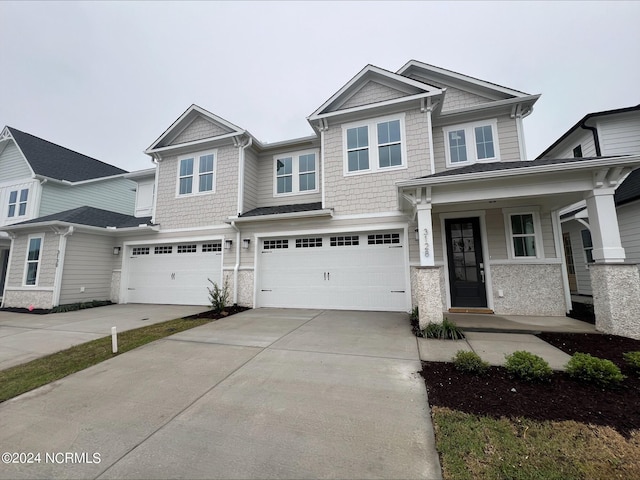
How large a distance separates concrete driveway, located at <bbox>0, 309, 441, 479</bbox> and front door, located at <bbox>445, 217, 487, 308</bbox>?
11.2 feet

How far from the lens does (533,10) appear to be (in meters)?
8.58

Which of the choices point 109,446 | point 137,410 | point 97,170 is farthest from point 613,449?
point 97,170

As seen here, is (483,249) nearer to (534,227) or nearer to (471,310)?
(534,227)

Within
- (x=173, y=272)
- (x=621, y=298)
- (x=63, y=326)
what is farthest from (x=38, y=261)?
(x=621, y=298)

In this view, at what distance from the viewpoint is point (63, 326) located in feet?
21.9

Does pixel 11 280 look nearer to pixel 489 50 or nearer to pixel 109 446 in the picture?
pixel 109 446

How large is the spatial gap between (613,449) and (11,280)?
15.9 metres

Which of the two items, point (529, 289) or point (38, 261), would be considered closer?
point (529, 289)

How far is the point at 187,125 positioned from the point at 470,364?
472 inches

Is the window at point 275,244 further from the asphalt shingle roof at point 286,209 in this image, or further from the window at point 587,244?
the window at point 587,244

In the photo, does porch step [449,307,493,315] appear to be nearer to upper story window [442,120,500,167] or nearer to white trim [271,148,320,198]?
upper story window [442,120,500,167]

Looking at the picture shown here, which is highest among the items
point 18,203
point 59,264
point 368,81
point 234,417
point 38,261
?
point 368,81

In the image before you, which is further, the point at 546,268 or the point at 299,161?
the point at 299,161

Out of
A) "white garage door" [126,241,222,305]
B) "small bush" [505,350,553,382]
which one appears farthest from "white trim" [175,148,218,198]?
"small bush" [505,350,553,382]
